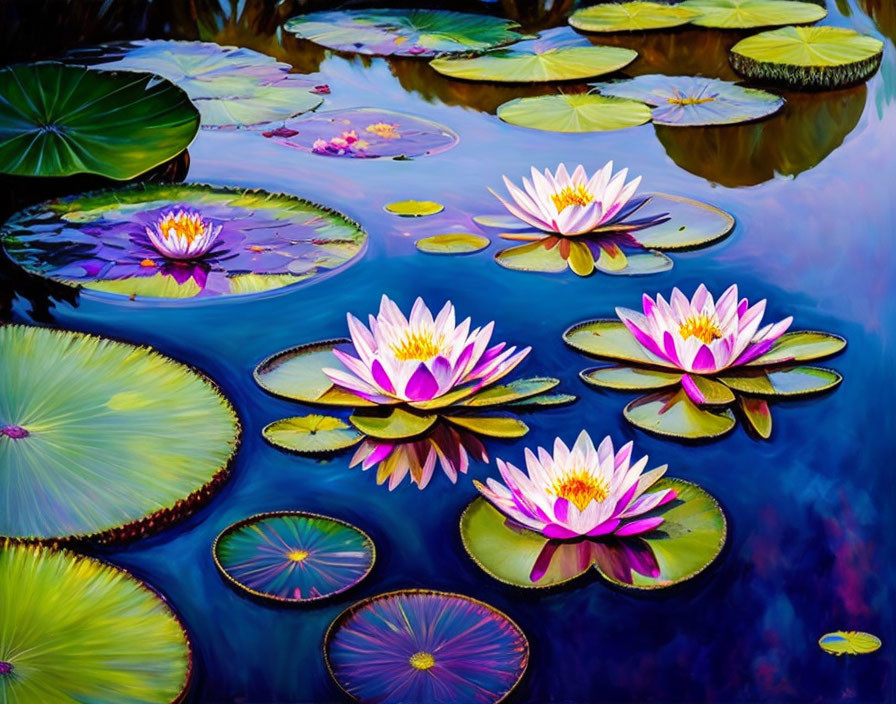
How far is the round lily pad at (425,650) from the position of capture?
38.4 inches

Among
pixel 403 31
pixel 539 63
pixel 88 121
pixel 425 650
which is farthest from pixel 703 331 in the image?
pixel 403 31

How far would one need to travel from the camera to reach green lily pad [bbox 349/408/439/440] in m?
1.29

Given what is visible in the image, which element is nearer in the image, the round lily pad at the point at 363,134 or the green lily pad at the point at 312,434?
the green lily pad at the point at 312,434

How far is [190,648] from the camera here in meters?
1.02

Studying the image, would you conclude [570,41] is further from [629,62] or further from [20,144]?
[20,144]

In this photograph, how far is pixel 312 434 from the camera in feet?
4.27

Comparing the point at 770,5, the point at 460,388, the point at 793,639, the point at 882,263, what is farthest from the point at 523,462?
the point at 770,5

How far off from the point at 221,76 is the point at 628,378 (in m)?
1.52

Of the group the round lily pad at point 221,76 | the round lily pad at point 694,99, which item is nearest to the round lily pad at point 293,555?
the round lily pad at point 221,76

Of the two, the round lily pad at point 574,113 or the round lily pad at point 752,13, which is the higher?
the round lily pad at point 752,13

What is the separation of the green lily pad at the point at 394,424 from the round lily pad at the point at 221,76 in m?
1.15

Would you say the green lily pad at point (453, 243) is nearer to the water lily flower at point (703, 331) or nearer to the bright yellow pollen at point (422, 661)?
the water lily flower at point (703, 331)

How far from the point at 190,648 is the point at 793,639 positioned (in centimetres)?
57

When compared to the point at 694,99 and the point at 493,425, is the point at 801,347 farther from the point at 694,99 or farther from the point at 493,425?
the point at 694,99
